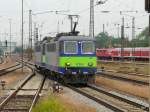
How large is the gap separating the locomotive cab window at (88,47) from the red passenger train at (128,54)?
51.6 m

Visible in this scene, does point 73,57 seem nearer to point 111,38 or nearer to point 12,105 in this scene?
point 12,105

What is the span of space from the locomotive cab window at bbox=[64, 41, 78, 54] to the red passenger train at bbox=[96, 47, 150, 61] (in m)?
51.9

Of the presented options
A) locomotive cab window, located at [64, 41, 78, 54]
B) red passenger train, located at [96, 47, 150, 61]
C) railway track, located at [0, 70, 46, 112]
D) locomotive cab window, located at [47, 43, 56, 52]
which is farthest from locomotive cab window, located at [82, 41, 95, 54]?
red passenger train, located at [96, 47, 150, 61]

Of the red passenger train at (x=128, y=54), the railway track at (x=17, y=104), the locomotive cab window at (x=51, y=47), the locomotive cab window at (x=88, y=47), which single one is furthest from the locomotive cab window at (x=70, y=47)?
the red passenger train at (x=128, y=54)

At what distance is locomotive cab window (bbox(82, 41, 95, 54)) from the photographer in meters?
27.7

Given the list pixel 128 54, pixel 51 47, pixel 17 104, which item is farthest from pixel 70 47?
pixel 128 54

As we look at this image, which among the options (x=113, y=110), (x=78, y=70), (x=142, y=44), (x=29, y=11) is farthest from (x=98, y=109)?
(x=142, y=44)

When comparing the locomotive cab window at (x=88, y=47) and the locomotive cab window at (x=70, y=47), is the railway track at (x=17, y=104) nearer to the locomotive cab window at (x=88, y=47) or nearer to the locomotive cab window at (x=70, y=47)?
the locomotive cab window at (x=70, y=47)

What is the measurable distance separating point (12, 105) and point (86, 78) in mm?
10000

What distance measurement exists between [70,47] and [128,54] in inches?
2606

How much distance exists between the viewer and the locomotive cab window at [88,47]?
2770cm

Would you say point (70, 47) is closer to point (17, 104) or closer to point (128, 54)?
point (17, 104)

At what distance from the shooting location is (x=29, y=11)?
7481 centimetres

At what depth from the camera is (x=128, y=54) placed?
93.1 meters
